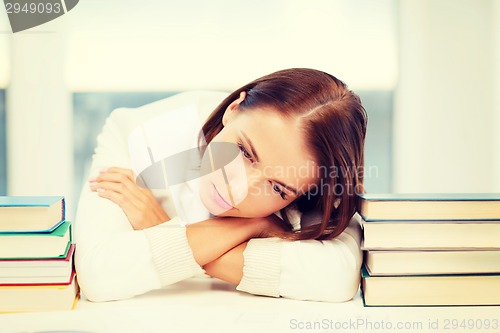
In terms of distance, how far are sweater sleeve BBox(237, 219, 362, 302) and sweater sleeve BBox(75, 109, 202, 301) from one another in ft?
0.31

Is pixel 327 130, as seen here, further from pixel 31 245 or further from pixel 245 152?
pixel 31 245

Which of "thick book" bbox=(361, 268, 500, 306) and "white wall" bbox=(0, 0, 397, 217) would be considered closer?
"thick book" bbox=(361, 268, 500, 306)

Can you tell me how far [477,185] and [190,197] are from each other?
2.72ft

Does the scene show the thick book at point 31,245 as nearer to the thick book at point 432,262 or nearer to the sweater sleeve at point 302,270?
the sweater sleeve at point 302,270

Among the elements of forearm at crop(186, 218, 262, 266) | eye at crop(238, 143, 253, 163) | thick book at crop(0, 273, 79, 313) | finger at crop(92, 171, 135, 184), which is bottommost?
thick book at crop(0, 273, 79, 313)

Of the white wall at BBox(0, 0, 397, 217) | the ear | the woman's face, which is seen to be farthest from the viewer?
the white wall at BBox(0, 0, 397, 217)

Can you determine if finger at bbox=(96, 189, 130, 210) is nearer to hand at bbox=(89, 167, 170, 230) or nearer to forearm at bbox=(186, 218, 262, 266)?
hand at bbox=(89, 167, 170, 230)

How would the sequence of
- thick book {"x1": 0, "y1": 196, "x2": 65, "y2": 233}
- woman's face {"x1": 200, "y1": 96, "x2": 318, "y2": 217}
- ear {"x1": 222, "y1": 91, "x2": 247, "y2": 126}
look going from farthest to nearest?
1. ear {"x1": 222, "y1": 91, "x2": 247, "y2": 126}
2. woman's face {"x1": 200, "y1": 96, "x2": 318, "y2": 217}
3. thick book {"x1": 0, "y1": 196, "x2": 65, "y2": 233}

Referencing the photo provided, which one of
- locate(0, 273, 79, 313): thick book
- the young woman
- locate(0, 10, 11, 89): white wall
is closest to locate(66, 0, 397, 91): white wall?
locate(0, 10, 11, 89): white wall

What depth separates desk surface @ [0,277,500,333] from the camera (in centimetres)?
85

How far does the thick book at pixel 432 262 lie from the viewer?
0.88 meters

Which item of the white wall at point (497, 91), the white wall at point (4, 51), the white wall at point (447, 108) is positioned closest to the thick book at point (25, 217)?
the white wall at point (4, 51)

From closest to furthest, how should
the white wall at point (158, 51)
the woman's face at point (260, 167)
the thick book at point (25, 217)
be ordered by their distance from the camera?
the thick book at point (25, 217)
the woman's face at point (260, 167)
the white wall at point (158, 51)

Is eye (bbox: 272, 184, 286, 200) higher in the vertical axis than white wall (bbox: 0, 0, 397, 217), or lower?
lower
